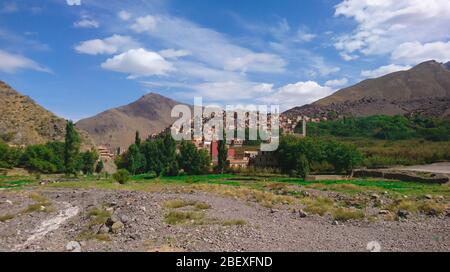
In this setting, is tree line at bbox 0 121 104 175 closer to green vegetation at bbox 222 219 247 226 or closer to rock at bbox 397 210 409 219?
green vegetation at bbox 222 219 247 226

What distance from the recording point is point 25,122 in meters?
104

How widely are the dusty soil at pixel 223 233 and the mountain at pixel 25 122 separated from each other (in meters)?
87.3

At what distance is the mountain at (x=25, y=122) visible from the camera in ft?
321

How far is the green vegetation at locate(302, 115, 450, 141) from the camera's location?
112 metres

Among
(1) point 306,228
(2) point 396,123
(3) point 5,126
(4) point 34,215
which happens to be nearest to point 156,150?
(3) point 5,126

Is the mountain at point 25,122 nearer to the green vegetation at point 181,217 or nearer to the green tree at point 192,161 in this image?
the green tree at point 192,161

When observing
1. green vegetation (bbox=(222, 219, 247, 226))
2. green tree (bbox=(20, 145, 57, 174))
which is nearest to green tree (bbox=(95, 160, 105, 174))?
green tree (bbox=(20, 145, 57, 174))

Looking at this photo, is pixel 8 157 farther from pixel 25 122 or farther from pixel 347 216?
pixel 347 216

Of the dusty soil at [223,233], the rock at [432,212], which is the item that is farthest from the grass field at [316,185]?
the dusty soil at [223,233]

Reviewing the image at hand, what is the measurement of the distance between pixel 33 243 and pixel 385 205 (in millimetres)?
17832

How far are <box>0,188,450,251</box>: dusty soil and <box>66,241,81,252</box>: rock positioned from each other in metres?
0.13

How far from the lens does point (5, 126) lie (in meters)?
98.0
